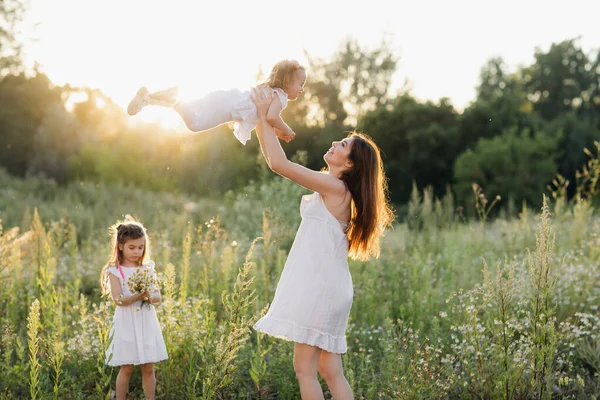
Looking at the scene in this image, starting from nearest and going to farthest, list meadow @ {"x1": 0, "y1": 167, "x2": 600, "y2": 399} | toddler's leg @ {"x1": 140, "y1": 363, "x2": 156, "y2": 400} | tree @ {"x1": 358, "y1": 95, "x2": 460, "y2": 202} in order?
1. meadow @ {"x1": 0, "y1": 167, "x2": 600, "y2": 399}
2. toddler's leg @ {"x1": 140, "y1": 363, "x2": 156, "y2": 400}
3. tree @ {"x1": 358, "y1": 95, "x2": 460, "y2": 202}

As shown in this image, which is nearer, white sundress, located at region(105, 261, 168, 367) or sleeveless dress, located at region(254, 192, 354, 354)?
Result: sleeveless dress, located at region(254, 192, 354, 354)

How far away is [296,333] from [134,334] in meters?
1.21

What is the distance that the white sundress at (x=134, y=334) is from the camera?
3914 mm

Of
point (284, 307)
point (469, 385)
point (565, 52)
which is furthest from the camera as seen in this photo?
point (565, 52)

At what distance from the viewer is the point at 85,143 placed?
2450cm

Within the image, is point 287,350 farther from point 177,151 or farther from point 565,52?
point 565,52

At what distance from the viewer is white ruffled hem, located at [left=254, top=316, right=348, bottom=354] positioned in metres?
3.27

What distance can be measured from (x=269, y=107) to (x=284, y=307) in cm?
104

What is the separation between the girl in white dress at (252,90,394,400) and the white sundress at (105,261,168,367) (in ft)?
3.18

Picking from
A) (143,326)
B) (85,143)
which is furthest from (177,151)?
(143,326)

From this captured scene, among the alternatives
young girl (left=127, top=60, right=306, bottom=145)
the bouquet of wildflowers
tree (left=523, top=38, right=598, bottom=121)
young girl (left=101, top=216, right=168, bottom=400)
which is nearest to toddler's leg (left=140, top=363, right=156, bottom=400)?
young girl (left=101, top=216, right=168, bottom=400)

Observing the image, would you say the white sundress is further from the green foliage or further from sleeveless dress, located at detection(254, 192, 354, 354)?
the green foliage

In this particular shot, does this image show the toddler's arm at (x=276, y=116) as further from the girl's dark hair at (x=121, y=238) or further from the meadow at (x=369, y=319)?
the girl's dark hair at (x=121, y=238)

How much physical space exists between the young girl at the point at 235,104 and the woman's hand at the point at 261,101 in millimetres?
23
